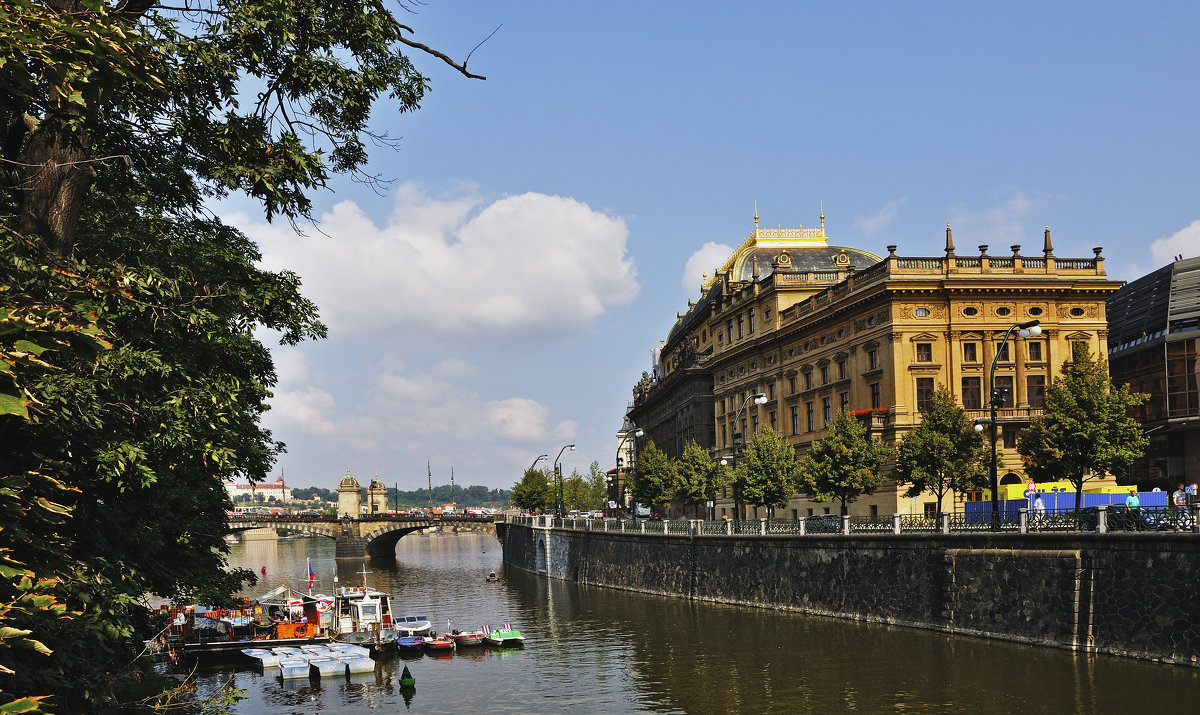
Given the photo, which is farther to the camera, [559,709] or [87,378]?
[559,709]

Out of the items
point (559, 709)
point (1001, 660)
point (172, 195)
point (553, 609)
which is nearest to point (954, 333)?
point (553, 609)

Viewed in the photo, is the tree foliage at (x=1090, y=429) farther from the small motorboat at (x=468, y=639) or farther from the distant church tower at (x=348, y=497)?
the distant church tower at (x=348, y=497)

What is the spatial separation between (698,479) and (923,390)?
19.7 metres

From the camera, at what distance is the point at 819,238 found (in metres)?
98.6

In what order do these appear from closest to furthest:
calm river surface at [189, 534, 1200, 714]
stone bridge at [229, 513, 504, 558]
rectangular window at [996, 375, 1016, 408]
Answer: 1. calm river surface at [189, 534, 1200, 714]
2. rectangular window at [996, 375, 1016, 408]
3. stone bridge at [229, 513, 504, 558]

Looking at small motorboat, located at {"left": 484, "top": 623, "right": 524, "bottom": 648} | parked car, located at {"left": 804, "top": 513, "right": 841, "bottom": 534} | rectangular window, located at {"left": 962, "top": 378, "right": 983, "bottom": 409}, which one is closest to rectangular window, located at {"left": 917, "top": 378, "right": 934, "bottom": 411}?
rectangular window, located at {"left": 962, "top": 378, "right": 983, "bottom": 409}

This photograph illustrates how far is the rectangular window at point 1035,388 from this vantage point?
66062 millimetres

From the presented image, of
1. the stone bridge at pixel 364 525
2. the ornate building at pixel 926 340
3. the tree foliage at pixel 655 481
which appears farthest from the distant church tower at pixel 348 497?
the ornate building at pixel 926 340

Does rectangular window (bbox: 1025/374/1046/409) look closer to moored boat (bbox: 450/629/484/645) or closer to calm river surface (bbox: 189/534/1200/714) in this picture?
calm river surface (bbox: 189/534/1200/714)

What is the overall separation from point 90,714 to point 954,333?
61.9 metres

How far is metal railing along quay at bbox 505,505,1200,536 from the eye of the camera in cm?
3225

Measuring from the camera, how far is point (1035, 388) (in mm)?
66438

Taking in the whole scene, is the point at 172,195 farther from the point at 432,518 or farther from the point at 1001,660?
the point at 432,518

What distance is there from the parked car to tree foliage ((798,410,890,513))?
359 inches
